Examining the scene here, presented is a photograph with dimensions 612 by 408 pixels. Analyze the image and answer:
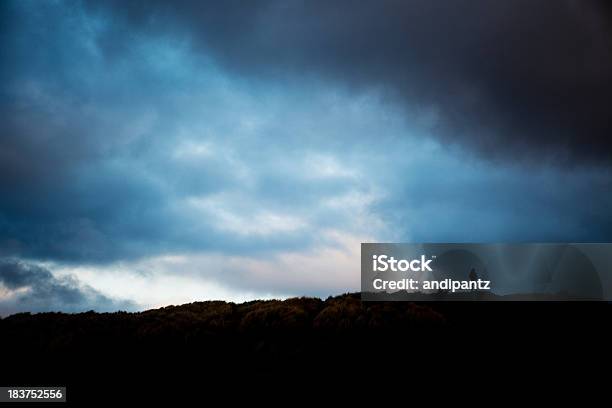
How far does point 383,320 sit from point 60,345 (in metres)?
13.9

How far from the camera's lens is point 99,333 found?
66.8 ft

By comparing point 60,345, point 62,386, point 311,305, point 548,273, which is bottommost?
point 62,386

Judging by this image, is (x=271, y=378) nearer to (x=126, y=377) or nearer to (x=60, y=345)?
(x=126, y=377)

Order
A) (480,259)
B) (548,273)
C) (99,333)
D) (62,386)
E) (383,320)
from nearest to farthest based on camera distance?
(62,386), (383,320), (99,333), (480,259), (548,273)

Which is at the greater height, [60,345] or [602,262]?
[602,262]

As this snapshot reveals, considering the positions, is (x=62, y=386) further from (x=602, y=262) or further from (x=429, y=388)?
(x=602, y=262)

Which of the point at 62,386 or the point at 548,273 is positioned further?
the point at 548,273

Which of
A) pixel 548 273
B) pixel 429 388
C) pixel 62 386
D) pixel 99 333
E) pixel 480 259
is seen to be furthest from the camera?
pixel 548 273

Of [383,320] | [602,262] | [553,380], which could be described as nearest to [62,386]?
[383,320]

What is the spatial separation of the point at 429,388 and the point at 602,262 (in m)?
16.1

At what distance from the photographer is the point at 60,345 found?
760 inches

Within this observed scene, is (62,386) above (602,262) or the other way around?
the other way around

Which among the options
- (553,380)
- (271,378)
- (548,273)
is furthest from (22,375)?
(548,273)

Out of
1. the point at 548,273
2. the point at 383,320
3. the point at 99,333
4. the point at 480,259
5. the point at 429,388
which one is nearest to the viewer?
the point at 429,388
